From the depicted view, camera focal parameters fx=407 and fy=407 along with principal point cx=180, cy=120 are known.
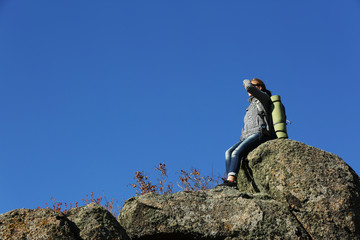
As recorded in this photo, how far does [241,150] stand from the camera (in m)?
9.47

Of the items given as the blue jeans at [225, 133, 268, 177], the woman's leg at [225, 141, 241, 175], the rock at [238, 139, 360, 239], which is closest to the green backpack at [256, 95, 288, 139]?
the blue jeans at [225, 133, 268, 177]

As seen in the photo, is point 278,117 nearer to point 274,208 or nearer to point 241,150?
point 241,150

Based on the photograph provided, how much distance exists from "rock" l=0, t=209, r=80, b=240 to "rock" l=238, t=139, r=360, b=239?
434cm

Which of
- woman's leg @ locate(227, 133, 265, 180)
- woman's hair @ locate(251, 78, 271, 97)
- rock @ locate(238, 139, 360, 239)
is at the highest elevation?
woman's hair @ locate(251, 78, 271, 97)

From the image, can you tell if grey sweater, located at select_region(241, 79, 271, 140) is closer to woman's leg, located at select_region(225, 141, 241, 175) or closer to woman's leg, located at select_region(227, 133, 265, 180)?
woman's leg, located at select_region(227, 133, 265, 180)

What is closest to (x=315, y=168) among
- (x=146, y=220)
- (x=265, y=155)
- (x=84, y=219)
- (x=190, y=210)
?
(x=265, y=155)

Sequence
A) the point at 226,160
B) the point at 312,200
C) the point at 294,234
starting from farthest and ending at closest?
1. the point at 226,160
2. the point at 312,200
3. the point at 294,234

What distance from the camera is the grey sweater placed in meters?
9.89

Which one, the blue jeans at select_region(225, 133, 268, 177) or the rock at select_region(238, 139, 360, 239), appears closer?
the rock at select_region(238, 139, 360, 239)

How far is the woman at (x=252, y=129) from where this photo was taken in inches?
370

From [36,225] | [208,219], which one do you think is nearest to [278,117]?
[208,219]

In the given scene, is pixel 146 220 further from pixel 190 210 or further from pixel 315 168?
pixel 315 168

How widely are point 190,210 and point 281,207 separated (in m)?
1.75

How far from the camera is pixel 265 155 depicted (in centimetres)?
887
